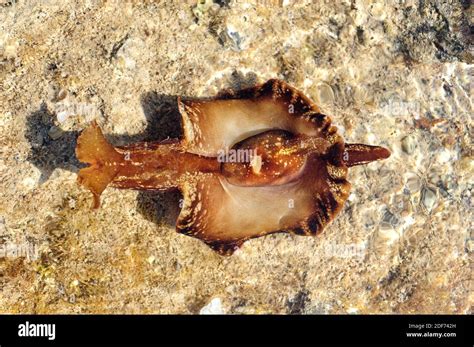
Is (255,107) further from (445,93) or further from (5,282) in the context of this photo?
(5,282)

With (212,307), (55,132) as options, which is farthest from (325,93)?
(55,132)

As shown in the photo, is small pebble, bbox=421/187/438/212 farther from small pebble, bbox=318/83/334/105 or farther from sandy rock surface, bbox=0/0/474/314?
small pebble, bbox=318/83/334/105

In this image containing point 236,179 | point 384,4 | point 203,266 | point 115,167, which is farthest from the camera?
point 384,4

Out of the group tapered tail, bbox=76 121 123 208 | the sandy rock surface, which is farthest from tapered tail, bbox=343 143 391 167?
tapered tail, bbox=76 121 123 208

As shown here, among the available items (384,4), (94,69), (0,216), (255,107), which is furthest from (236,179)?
(384,4)

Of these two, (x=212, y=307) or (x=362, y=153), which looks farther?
(x=212, y=307)

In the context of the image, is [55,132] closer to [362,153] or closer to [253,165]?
[253,165]

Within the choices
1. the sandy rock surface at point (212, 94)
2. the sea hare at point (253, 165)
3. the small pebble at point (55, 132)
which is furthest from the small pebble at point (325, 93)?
the small pebble at point (55, 132)
